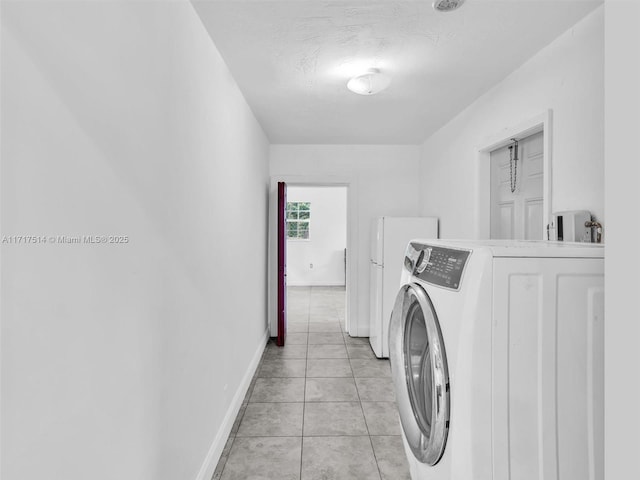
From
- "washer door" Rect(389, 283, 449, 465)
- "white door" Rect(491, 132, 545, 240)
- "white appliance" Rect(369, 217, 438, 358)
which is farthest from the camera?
"white appliance" Rect(369, 217, 438, 358)

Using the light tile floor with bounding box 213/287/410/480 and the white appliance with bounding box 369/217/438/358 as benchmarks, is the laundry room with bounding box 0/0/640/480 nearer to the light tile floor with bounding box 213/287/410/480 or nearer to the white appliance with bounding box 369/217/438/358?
the light tile floor with bounding box 213/287/410/480

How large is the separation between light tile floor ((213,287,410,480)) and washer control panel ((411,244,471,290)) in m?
1.25

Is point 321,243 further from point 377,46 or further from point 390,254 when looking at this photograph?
point 377,46

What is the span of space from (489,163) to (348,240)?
75.8 inches

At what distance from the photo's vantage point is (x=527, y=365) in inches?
42.1

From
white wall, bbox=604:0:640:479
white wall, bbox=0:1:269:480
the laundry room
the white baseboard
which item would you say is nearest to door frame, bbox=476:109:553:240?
the laundry room

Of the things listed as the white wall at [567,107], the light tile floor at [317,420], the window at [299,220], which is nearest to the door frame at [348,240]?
the light tile floor at [317,420]

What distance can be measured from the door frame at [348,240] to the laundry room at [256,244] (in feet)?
2.73

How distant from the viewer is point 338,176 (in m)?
4.20

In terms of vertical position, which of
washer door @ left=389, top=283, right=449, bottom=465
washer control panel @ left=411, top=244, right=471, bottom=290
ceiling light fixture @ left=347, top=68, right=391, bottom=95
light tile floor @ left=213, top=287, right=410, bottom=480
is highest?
ceiling light fixture @ left=347, top=68, right=391, bottom=95

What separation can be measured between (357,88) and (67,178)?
195 cm

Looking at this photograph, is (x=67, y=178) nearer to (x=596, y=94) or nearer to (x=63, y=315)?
(x=63, y=315)

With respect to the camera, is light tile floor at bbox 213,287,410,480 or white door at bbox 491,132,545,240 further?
white door at bbox 491,132,545,240

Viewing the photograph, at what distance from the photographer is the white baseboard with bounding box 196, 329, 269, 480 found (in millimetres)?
1767
